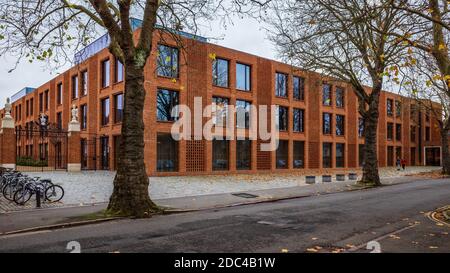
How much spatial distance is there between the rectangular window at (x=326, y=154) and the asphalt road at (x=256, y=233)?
30.9 metres

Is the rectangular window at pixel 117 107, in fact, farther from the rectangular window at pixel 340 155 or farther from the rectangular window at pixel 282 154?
the rectangular window at pixel 340 155

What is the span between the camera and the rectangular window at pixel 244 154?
33500mm

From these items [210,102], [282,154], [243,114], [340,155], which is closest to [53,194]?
[210,102]

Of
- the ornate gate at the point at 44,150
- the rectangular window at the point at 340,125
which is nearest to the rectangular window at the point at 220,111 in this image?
the ornate gate at the point at 44,150

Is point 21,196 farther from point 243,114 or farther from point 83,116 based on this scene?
point 83,116

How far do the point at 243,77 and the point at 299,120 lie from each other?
8.98 m

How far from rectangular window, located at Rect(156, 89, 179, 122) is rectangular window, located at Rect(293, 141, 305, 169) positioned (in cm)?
1512

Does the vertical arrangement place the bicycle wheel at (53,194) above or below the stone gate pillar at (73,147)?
→ below

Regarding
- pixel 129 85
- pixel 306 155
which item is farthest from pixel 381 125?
pixel 129 85

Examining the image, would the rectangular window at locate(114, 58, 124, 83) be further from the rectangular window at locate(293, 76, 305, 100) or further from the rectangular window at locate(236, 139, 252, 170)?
the rectangular window at locate(293, 76, 305, 100)

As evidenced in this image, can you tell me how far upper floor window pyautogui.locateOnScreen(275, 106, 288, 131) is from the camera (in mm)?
37312

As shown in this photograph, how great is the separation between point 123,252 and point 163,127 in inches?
865

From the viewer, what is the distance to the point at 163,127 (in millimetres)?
28156
